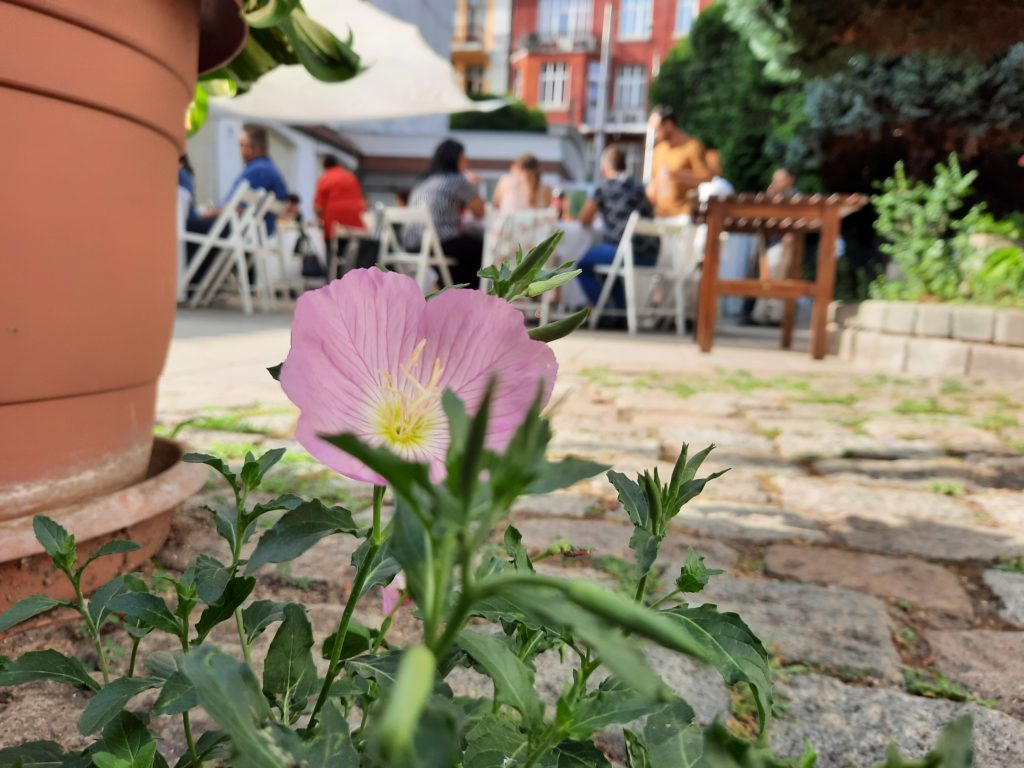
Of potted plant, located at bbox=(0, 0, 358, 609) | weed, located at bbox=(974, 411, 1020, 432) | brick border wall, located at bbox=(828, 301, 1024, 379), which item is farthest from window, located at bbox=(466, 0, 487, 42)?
potted plant, located at bbox=(0, 0, 358, 609)

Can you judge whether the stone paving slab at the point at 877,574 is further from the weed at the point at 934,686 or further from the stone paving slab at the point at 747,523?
the weed at the point at 934,686

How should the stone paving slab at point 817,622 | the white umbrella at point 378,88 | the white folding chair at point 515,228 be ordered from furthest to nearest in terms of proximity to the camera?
1. the white folding chair at point 515,228
2. the white umbrella at point 378,88
3. the stone paving slab at point 817,622

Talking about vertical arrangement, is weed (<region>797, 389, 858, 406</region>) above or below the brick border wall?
below

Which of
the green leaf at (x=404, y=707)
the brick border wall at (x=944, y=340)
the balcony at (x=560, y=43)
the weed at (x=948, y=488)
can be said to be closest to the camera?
the green leaf at (x=404, y=707)

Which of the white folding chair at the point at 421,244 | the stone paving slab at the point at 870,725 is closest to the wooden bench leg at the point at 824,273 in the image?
the white folding chair at the point at 421,244

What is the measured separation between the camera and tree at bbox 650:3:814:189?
13797 mm

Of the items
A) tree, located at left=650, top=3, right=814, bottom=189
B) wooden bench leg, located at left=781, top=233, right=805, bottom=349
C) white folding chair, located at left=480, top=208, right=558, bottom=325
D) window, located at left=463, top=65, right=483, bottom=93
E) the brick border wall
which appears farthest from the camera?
window, located at left=463, top=65, right=483, bottom=93

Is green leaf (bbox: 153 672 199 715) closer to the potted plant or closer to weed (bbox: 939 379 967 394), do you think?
the potted plant

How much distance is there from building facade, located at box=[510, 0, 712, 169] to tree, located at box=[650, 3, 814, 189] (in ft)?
55.4

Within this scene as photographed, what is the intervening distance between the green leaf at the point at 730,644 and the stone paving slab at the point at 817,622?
70 centimetres

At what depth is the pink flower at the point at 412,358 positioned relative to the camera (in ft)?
1.42

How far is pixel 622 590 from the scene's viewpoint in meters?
1.33

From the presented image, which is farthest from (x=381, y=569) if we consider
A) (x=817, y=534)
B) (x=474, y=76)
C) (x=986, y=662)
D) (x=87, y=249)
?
(x=474, y=76)

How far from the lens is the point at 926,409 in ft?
11.5
